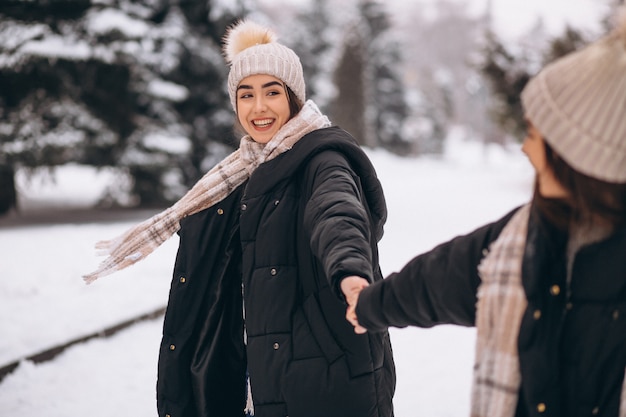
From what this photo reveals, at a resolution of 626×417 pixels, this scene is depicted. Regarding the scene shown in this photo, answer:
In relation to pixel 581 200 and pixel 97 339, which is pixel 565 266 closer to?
pixel 581 200

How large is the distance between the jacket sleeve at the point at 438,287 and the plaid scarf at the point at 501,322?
2.5 inches

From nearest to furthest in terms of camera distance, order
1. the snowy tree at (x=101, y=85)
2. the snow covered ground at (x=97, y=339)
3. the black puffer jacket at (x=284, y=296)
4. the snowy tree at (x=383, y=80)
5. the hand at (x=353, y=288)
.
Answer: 1. the hand at (x=353, y=288)
2. the black puffer jacket at (x=284, y=296)
3. the snow covered ground at (x=97, y=339)
4. the snowy tree at (x=101, y=85)
5. the snowy tree at (x=383, y=80)

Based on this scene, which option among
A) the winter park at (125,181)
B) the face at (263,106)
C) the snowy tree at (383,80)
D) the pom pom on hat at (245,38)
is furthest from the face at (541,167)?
the snowy tree at (383,80)

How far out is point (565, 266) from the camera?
145 centimetres

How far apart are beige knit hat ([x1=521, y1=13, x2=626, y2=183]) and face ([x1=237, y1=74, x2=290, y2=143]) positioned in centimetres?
140

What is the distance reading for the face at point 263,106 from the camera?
2576 millimetres

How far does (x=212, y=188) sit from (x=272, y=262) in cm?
59

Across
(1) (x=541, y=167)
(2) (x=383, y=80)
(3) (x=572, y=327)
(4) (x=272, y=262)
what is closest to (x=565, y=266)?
(3) (x=572, y=327)

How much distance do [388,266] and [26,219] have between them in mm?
9269

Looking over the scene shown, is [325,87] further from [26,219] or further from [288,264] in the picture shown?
[288,264]

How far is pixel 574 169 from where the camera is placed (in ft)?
4.55

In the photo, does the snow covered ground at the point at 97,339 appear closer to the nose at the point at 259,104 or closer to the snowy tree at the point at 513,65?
the nose at the point at 259,104

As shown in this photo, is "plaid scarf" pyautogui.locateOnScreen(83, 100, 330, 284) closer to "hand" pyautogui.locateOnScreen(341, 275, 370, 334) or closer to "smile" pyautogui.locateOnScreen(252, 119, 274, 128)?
"smile" pyautogui.locateOnScreen(252, 119, 274, 128)

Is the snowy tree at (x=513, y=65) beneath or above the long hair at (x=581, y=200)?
above
